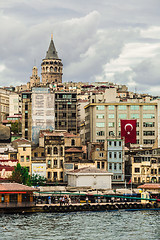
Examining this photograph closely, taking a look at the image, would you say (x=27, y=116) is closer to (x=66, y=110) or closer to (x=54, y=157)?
(x=66, y=110)

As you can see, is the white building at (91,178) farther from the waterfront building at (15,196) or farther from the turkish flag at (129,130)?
the turkish flag at (129,130)

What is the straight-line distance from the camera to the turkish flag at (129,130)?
168 m

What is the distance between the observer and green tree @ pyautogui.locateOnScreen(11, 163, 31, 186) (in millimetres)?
117475

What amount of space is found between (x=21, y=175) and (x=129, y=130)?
5627 centimetres

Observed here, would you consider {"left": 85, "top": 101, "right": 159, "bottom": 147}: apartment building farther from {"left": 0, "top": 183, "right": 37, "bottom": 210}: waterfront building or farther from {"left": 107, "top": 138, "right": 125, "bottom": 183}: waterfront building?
{"left": 0, "top": 183, "right": 37, "bottom": 210}: waterfront building

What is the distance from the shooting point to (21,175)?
11919cm

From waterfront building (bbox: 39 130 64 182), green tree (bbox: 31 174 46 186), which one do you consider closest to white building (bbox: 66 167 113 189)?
green tree (bbox: 31 174 46 186)

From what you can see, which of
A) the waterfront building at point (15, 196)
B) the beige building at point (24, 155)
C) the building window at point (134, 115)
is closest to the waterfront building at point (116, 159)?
the beige building at point (24, 155)

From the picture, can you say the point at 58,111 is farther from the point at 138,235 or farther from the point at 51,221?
the point at 138,235

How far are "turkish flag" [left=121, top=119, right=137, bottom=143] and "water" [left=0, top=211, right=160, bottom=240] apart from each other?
67932 mm

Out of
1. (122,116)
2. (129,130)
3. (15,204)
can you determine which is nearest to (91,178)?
(15,204)

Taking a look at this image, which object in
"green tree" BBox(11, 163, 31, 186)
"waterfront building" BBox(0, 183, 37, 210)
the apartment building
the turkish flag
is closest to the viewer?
"waterfront building" BBox(0, 183, 37, 210)

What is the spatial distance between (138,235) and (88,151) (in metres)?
71.7

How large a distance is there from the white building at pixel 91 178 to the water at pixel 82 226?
2470cm
